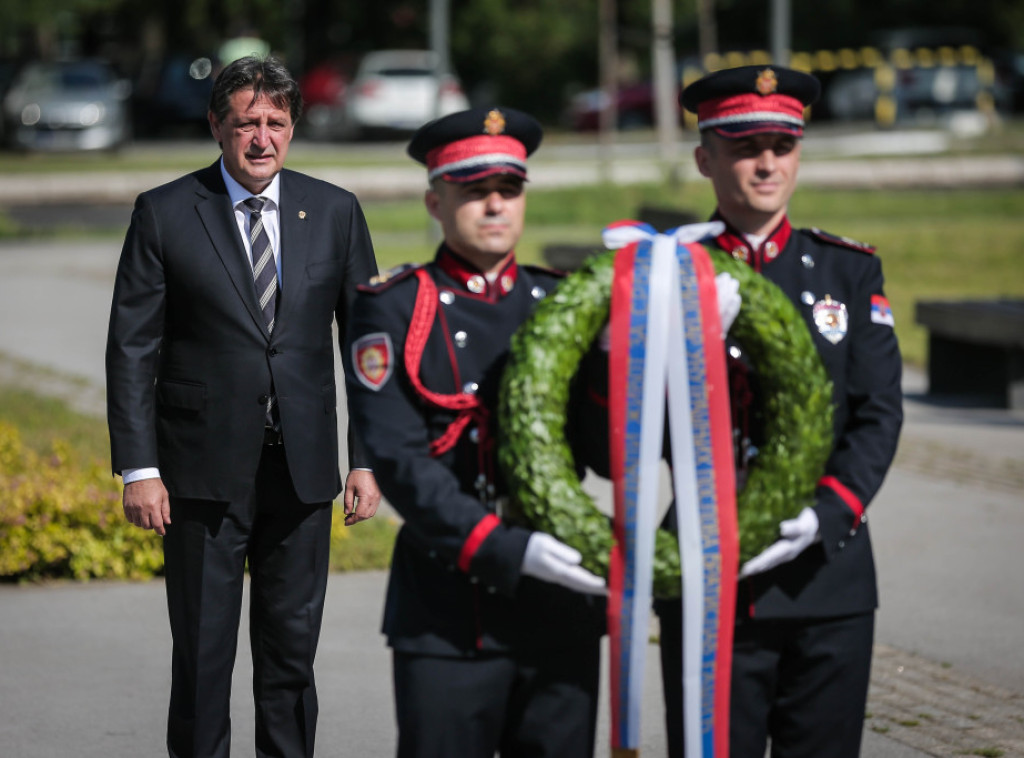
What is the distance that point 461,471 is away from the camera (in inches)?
127

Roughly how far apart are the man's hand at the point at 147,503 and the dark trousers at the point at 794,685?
134 cm

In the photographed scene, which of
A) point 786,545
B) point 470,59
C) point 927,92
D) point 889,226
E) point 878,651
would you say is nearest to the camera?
point 786,545

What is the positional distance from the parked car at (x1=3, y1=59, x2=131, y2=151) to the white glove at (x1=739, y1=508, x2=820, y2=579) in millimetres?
29074

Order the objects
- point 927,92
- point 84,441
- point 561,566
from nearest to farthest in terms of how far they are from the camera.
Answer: point 561,566, point 84,441, point 927,92

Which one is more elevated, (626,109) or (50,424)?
(626,109)

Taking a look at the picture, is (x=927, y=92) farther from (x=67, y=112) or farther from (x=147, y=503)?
(x=147, y=503)

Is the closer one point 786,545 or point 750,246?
point 786,545

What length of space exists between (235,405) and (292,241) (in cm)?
43

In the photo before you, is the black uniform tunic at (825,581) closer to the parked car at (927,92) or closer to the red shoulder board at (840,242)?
the red shoulder board at (840,242)

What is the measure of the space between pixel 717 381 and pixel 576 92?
39.5 metres

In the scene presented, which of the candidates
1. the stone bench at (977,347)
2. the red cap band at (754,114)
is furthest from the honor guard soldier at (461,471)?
the stone bench at (977,347)

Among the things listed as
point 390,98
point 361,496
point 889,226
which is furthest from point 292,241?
point 390,98

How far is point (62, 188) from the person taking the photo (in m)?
24.6

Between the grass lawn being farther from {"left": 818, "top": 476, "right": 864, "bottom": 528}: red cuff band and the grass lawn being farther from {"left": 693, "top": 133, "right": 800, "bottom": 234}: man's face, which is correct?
{"left": 818, "top": 476, "right": 864, "bottom": 528}: red cuff band
